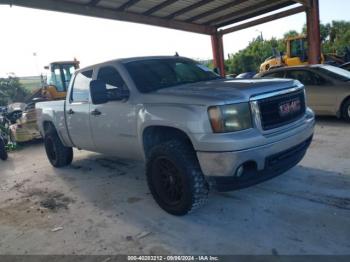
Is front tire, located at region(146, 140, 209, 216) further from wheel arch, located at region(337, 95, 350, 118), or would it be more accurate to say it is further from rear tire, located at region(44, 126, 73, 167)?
wheel arch, located at region(337, 95, 350, 118)

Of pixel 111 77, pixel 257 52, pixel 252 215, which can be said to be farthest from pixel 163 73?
pixel 257 52

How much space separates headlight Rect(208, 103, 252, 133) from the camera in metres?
3.60

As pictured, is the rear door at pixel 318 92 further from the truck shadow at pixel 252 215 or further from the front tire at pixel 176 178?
the front tire at pixel 176 178

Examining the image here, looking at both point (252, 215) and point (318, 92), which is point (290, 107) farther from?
point (318, 92)

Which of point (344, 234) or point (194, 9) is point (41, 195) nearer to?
point (344, 234)

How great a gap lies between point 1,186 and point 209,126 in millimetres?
4571

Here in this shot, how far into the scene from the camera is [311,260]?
9.97 ft

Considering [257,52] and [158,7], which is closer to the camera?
[158,7]

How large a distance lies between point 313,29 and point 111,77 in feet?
35.9

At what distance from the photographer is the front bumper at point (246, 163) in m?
3.51

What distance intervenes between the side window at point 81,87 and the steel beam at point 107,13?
4617 millimetres

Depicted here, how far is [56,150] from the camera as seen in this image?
705 centimetres

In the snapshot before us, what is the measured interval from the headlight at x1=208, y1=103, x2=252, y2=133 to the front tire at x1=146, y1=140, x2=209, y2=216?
20.6 inches

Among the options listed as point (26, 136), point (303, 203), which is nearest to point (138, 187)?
point (303, 203)
